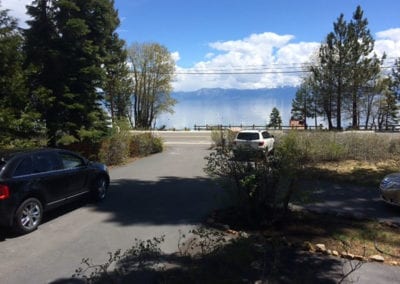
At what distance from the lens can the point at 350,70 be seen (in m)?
40.5

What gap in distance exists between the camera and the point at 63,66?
1580 cm

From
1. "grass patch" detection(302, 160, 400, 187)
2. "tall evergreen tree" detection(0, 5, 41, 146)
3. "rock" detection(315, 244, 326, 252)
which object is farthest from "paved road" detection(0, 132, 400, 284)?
"tall evergreen tree" detection(0, 5, 41, 146)

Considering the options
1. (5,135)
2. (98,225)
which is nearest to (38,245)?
(98,225)

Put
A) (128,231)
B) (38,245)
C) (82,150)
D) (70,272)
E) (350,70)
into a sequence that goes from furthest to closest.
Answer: (350,70)
(82,150)
(128,231)
(38,245)
(70,272)

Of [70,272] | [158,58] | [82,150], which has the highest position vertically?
[158,58]

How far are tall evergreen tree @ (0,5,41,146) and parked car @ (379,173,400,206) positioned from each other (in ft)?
34.6

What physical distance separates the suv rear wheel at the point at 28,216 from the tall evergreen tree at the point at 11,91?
14.4 feet

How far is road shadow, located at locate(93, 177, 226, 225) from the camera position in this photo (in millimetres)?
8695

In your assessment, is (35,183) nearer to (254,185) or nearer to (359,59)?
(254,185)

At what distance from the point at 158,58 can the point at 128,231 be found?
51526 millimetres

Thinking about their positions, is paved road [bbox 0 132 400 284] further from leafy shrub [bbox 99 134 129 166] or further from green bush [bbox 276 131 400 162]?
→ green bush [bbox 276 131 400 162]

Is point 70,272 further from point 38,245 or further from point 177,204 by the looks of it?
point 177,204

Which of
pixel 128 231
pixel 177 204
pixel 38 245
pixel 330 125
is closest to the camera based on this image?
pixel 38 245

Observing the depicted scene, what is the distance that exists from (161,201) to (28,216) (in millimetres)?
3755
